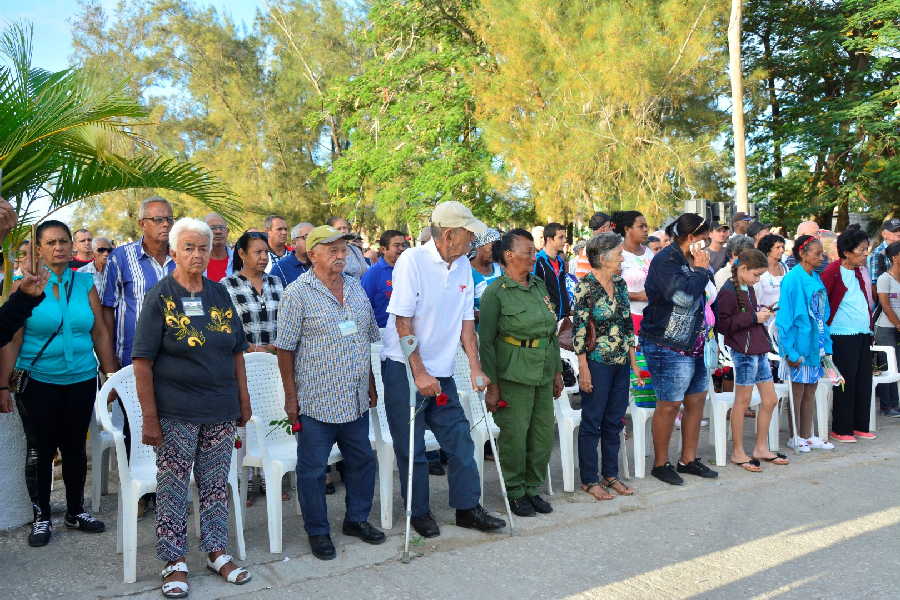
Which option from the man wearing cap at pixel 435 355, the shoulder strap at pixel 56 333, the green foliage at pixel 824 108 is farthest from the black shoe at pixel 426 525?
the green foliage at pixel 824 108

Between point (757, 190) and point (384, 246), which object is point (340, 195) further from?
point (384, 246)

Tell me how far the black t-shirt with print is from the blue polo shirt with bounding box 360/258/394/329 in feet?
9.38

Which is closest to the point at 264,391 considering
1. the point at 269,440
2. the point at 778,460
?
the point at 269,440

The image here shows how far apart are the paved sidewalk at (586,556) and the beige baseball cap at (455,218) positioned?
74.0 inches

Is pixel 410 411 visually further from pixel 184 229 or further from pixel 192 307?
pixel 184 229

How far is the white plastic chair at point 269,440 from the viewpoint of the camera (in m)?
4.56

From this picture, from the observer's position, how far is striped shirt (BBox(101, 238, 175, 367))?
5.18 m

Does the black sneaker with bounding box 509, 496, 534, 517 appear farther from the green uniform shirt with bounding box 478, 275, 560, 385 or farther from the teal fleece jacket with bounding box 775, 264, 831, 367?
the teal fleece jacket with bounding box 775, 264, 831, 367

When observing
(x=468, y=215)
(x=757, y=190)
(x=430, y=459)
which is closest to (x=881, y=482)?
(x=430, y=459)

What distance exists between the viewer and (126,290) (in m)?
5.20

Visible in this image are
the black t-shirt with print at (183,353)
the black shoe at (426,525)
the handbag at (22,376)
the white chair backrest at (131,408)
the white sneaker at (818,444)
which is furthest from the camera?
the white sneaker at (818,444)

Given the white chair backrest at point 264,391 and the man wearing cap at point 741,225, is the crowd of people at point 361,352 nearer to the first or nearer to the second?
the white chair backrest at point 264,391

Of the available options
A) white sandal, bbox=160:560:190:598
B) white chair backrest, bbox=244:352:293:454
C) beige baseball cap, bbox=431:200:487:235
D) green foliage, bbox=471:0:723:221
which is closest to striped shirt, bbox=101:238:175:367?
white chair backrest, bbox=244:352:293:454

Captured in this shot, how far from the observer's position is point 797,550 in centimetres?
464
